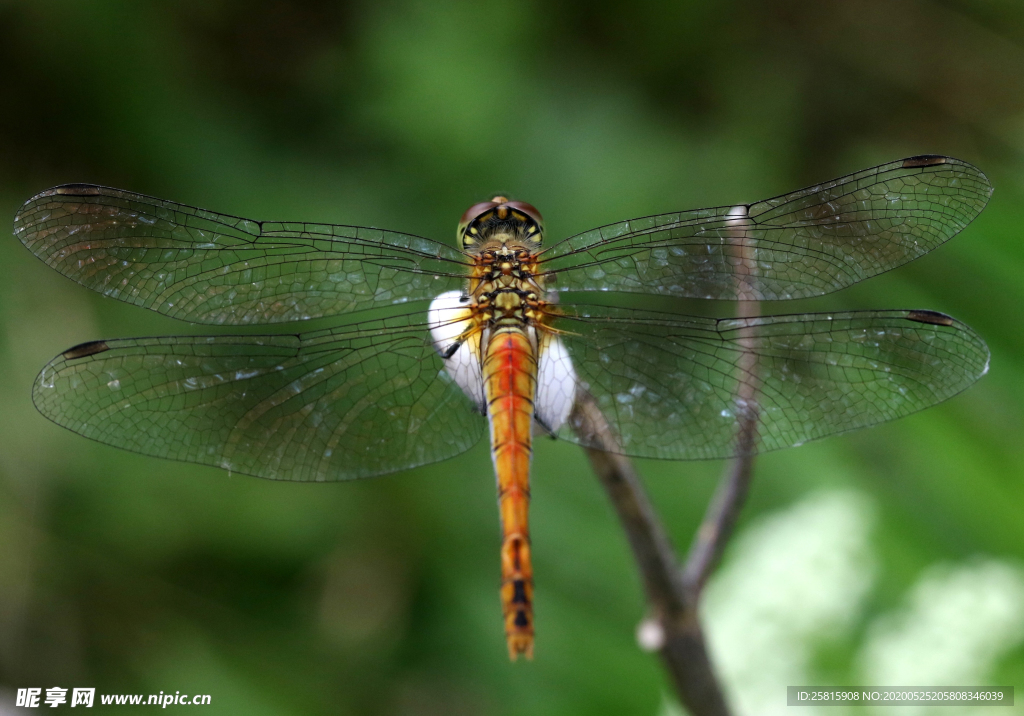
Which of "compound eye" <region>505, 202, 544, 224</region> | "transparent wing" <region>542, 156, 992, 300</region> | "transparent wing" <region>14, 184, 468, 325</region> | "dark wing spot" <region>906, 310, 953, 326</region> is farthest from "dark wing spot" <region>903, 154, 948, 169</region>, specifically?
"transparent wing" <region>14, 184, 468, 325</region>

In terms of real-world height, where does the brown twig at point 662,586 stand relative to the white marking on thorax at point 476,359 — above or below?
below

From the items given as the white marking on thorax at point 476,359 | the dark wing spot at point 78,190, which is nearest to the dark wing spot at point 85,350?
the dark wing spot at point 78,190

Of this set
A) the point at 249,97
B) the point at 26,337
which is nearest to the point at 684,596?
the point at 26,337

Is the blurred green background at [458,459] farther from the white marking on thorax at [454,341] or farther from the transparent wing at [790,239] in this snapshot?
the white marking on thorax at [454,341]

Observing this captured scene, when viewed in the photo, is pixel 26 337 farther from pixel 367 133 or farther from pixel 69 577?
pixel 367 133

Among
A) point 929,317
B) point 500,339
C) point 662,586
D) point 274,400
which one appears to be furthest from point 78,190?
point 929,317

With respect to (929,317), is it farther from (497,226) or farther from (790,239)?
(497,226)

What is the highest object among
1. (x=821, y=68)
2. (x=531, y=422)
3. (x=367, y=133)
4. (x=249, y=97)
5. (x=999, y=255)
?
(x=821, y=68)
